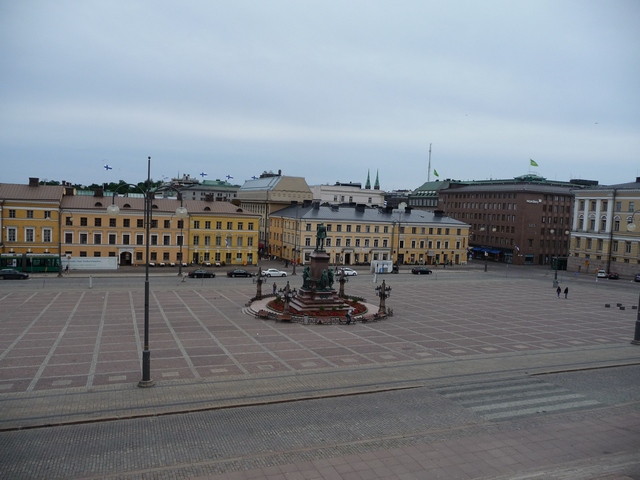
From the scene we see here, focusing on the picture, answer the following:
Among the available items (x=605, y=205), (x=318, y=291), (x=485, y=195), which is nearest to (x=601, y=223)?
(x=605, y=205)

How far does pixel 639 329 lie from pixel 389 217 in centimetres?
5695

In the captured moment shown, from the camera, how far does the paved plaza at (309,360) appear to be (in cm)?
1662

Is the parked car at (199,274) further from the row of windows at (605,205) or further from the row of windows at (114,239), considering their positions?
the row of windows at (605,205)

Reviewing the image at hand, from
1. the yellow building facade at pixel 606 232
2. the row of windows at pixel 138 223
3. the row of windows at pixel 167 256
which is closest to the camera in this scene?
the row of windows at pixel 138 223

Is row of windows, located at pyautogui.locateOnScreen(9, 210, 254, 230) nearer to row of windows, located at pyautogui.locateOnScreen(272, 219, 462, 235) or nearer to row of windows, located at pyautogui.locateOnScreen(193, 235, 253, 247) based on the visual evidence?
row of windows, located at pyautogui.locateOnScreen(193, 235, 253, 247)

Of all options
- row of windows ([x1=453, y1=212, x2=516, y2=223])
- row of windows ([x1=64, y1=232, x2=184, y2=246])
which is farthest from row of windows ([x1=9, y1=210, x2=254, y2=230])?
row of windows ([x1=453, y1=212, x2=516, y2=223])

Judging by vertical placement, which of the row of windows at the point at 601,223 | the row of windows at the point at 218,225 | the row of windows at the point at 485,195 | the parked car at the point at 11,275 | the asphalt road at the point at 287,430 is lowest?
the parked car at the point at 11,275

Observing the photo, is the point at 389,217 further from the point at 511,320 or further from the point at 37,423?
the point at 37,423

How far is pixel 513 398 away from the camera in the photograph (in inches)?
856

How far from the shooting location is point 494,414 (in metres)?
19.8

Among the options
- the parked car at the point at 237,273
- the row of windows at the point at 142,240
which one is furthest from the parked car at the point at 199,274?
the row of windows at the point at 142,240

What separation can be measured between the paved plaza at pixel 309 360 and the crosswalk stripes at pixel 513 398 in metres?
0.14

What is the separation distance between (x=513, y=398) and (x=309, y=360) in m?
10.1

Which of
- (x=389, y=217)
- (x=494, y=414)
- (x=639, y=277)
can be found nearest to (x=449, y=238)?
(x=389, y=217)
